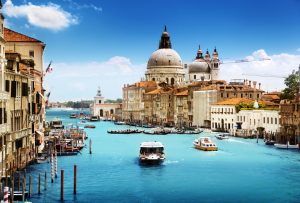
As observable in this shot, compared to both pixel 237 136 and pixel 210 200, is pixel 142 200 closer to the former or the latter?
pixel 210 200

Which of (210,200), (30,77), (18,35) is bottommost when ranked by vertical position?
(210,200)

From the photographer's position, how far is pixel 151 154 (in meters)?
28.2

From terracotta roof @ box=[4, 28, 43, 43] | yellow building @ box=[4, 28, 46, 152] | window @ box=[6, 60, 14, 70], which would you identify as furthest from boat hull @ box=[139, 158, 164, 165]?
window @ box=[6, 60, 14, 70]

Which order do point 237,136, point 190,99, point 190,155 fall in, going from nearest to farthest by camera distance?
point 190,155 → point 237,136 → point 190,99

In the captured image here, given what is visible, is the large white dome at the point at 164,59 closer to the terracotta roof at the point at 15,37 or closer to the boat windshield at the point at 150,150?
the boat windshield at the point at 150,150

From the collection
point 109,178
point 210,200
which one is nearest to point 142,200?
point 210,200

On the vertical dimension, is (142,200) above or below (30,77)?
below

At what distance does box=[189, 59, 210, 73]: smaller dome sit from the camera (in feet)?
278

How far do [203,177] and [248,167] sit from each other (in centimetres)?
384

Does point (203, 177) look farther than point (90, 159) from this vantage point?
No

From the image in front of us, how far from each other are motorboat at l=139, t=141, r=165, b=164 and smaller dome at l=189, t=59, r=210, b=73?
56539 mm

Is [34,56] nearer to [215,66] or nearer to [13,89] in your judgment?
[13,89]

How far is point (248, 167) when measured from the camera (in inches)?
1058

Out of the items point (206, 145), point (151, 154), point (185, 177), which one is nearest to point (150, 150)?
point (151, 154)
